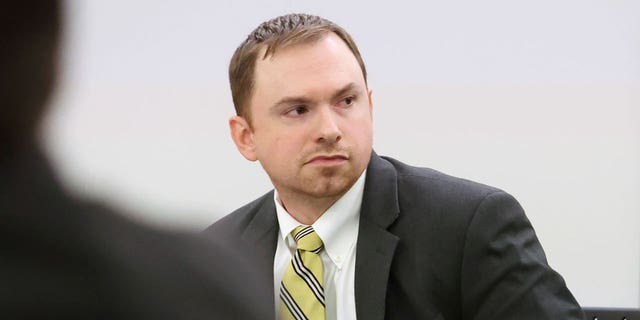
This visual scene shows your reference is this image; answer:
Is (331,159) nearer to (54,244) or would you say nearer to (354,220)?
(354,220)

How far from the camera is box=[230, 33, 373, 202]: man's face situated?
203 cm

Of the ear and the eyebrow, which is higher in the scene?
the eyebrow

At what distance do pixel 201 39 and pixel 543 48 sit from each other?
3.97ft

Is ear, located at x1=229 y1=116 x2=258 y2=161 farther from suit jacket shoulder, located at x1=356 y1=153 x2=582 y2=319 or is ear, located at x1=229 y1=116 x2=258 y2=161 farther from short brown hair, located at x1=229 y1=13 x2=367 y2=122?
suit jacket shoulder, located at x1=356 y1=153 x2=582 y2=319

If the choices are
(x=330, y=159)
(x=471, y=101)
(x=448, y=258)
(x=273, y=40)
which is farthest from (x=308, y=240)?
(x=471, y=101)

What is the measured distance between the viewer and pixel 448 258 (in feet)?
6.68

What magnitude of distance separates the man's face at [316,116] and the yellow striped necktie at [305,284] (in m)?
0.13

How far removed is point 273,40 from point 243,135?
0.29m

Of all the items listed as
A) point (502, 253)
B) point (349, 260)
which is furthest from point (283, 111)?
point (502, 253)

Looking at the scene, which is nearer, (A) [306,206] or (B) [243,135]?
(A) [306,206]

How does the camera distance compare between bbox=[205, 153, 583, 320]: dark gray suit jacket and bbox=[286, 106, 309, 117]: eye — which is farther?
bbox=[286, 106, 309, 117]: eye

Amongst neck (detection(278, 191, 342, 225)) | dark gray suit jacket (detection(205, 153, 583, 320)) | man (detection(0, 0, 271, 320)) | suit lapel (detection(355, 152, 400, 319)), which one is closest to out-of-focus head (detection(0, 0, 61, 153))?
man (detection(0, 0, 271, 320))

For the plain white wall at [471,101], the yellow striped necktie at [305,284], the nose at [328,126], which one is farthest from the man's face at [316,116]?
the plain white wall at [471,101]

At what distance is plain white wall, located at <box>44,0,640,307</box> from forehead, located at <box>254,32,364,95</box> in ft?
4.19
